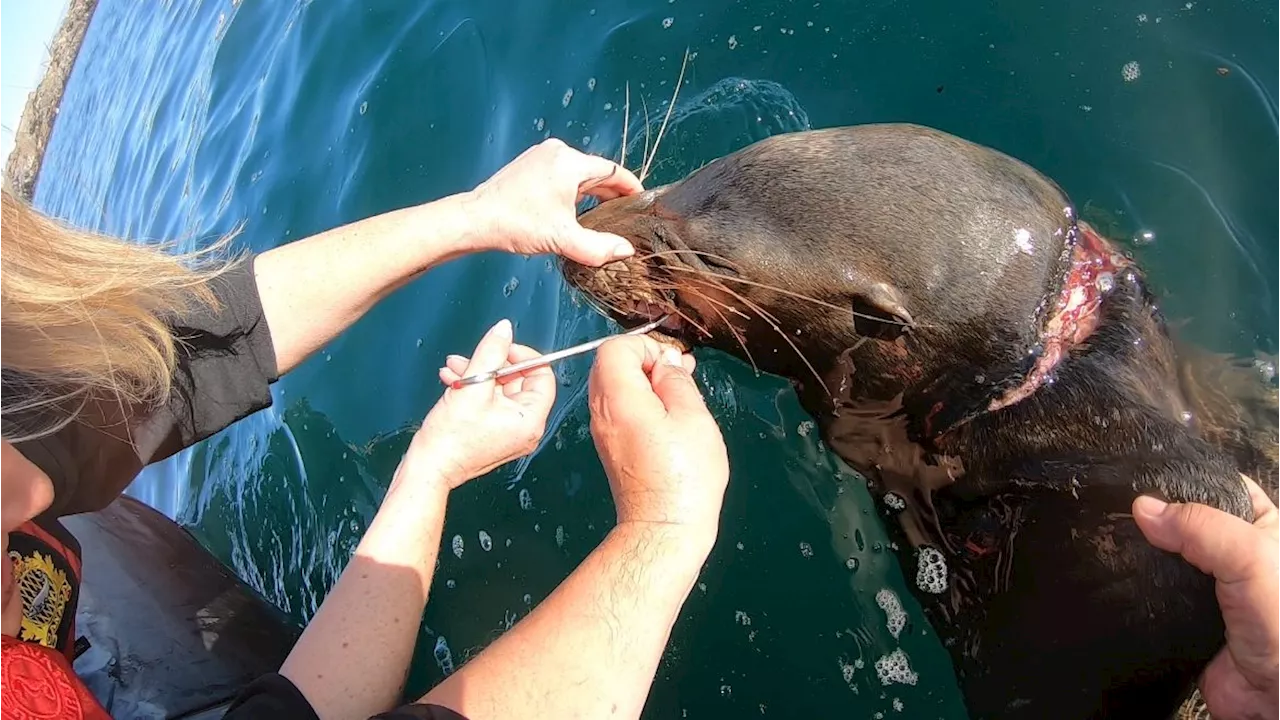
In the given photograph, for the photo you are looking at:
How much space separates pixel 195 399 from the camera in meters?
3.95

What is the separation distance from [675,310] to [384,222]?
121 centimetres

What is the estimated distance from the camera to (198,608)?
4547 millimetres

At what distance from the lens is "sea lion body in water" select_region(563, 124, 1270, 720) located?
3441mm

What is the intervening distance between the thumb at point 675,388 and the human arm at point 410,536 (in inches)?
17.6

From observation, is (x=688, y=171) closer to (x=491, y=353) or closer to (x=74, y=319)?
(x=491, y=353)

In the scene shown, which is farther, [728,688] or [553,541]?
[553,541]

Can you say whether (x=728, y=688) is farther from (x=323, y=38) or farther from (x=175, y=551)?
(x=323, y=38)

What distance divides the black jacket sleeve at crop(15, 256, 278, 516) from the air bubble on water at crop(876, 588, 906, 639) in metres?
2.68

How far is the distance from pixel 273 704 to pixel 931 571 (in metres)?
2.53

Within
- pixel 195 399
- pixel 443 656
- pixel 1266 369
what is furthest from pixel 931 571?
pixel 195 399

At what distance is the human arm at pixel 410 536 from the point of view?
125 inches

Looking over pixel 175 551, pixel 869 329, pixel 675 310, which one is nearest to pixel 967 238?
pixel 869 329

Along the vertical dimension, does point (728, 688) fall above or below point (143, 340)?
below

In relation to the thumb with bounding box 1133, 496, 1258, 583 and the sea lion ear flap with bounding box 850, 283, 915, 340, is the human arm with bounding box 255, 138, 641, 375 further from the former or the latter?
the thumb with bounding box 1133, 496, 1258, 583
